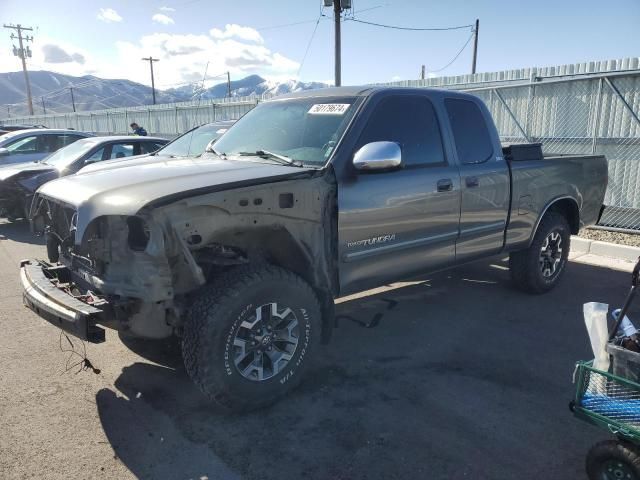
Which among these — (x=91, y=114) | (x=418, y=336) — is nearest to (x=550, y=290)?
(x=418, y=336)

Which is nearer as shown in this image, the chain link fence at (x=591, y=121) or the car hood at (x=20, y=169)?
the car hood at (x=20, y=169)

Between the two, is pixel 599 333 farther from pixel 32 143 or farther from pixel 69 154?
pixel 32 143

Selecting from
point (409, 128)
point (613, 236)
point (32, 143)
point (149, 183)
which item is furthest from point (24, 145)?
point (613, 236)

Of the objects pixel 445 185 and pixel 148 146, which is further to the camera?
pixel 148 146

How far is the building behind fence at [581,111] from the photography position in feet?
30.1

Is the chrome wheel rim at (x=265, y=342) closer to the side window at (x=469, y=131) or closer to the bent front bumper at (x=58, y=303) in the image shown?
the bent front bumper at (x=58, y=303)

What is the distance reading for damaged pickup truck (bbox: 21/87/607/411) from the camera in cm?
291

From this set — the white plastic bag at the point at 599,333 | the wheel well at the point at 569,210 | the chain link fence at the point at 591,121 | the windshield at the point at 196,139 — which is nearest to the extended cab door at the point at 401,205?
the white plastic bag at the point at 599,333

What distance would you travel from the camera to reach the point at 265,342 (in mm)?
3244

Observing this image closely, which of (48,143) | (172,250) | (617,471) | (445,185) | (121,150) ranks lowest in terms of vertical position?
(617,471)

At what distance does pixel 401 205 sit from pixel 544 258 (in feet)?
8.52

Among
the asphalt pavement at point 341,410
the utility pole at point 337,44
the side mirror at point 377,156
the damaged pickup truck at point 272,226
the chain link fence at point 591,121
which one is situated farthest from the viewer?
the utility pole at point 337,44

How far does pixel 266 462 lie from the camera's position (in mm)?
2770

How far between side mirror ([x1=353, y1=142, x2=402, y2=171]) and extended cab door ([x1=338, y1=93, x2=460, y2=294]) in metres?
0.13
